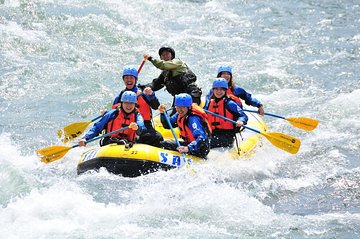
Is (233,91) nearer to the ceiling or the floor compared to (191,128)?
nearer to the ceiling

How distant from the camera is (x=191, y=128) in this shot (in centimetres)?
977

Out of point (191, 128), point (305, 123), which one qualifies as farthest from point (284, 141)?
point (191, 128)

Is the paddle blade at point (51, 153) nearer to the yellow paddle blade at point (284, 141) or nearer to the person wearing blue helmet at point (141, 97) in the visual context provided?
the person wearing blue helmet at point (141, 97)

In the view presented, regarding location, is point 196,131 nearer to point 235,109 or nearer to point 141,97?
point 235,109

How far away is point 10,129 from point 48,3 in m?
7.90

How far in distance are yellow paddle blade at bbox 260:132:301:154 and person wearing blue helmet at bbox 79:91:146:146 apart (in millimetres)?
1997

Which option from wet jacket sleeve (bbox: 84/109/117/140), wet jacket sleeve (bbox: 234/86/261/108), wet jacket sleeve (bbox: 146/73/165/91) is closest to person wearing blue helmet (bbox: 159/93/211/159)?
wet jacket sleeve (bbox: 84/109/117/140)

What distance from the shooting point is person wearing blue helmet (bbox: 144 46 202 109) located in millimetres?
11148

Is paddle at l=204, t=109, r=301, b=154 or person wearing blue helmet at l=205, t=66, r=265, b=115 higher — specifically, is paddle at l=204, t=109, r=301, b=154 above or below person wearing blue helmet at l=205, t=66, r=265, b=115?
below

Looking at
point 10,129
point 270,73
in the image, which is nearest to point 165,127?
point 10,129

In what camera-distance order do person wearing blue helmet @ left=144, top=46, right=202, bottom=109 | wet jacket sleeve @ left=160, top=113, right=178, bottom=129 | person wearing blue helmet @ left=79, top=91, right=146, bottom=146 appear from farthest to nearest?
1. person wearing blue helmet @ left=144, top=46, right=202, bottom=109
2. wet jacket sleeve @ left=160, top=113, right=178, bottom=129
3. person wearing blue helmet @ left=79, top=91, right=146, bottom=146

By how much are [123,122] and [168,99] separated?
4714 mm

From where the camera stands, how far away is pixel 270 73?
1593 centimetres

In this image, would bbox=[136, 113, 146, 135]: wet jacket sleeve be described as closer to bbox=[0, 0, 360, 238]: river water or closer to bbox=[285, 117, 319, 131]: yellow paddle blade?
bbox=[0, 0, 360, 238]: river water
